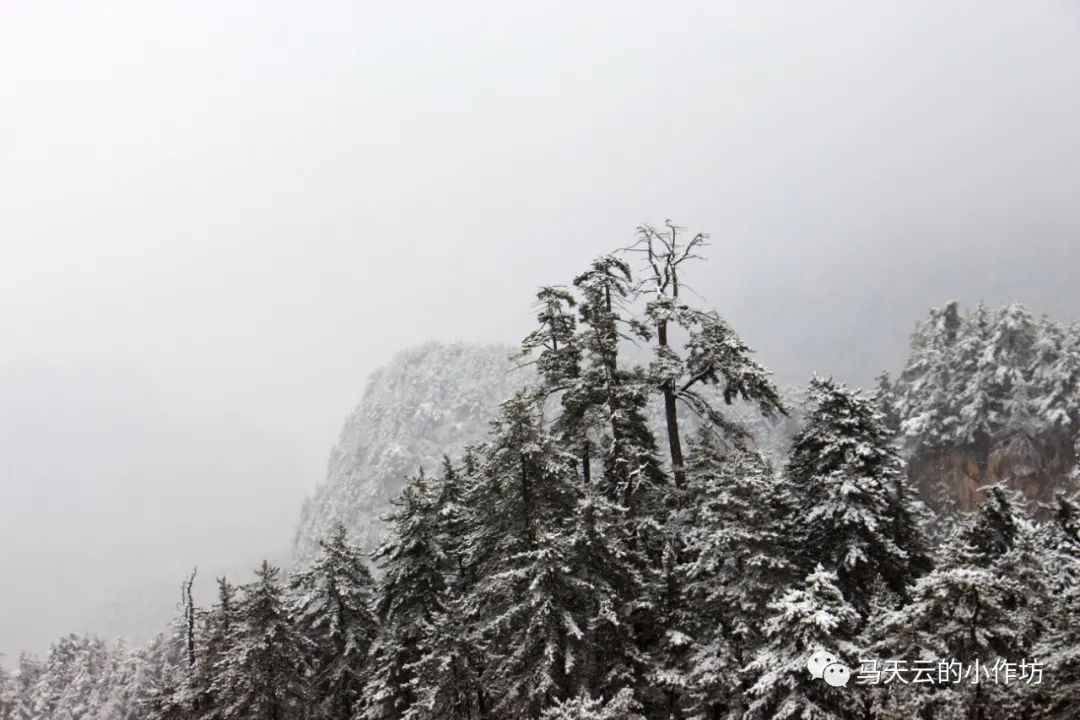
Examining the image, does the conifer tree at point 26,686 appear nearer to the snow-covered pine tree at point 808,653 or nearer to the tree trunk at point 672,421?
the tree trunk at point 672,421

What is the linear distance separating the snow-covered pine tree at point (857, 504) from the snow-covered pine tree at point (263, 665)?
18.4 metres

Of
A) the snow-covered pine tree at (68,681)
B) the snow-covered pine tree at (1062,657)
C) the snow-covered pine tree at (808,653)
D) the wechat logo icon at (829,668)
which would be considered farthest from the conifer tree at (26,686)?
the snow-covered pine tree at (1062,657)

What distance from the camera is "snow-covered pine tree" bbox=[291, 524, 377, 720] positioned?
25.8 m

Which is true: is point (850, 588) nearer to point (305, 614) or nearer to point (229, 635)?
point (305, 614)

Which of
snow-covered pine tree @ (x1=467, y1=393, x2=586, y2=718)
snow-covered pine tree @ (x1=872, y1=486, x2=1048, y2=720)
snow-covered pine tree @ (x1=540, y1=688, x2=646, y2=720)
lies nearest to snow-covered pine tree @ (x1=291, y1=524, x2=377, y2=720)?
snow-covered pine tree @ (x1=467, y1=393, x2=586, y2=718)

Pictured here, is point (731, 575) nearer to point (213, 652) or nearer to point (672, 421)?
point (672, 421)

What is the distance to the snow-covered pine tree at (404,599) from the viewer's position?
22.4m

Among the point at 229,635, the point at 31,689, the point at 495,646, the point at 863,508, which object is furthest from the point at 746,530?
the point at 31,689

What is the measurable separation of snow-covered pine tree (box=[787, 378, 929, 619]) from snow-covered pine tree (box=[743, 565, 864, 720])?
155 inches

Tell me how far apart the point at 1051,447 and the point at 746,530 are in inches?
1949

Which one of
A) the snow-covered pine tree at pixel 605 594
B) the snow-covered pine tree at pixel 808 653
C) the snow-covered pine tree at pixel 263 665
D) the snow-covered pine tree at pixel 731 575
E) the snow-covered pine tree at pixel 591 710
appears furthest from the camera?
the snow-covered pine tree at pixel 263 665

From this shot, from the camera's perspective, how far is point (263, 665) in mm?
23562

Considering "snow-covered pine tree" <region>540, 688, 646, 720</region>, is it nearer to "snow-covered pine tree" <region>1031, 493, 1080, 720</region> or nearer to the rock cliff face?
"snow-covered pine tree" <region>1031, 493, 1080, 720</region>
